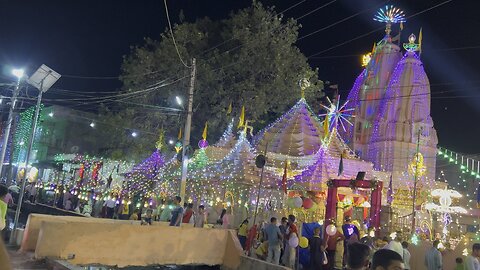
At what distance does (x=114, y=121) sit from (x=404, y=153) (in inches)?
897

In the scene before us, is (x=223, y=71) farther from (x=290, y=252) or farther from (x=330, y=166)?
(x=290, y=252)

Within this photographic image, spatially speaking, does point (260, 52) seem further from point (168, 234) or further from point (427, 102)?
point (168, 234)

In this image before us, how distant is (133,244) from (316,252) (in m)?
5.11

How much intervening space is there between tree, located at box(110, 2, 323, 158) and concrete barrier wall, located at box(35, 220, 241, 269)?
55.7 feet

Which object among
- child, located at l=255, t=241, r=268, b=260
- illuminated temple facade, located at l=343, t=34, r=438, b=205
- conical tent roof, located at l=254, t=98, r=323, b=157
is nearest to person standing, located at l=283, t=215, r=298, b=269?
child, located at l=255, t=241, r=268, b=260

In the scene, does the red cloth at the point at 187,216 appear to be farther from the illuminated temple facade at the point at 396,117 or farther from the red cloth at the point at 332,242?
the illuminated temple facade at the point at 396,117

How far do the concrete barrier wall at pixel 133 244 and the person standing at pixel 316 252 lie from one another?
7.22 feet

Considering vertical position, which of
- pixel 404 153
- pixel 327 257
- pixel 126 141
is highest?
pixel 404 153

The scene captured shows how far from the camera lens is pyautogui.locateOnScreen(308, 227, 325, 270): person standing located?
12789 millimetres

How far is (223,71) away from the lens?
29.1m

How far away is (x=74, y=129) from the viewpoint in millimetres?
44844

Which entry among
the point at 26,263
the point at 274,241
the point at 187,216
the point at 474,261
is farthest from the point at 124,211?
the point at 474,261

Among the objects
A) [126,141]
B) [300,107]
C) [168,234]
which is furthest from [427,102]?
[168,234]

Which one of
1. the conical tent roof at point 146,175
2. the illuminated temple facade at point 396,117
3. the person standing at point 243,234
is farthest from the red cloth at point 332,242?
the illuminated temple facade at point 396,117
